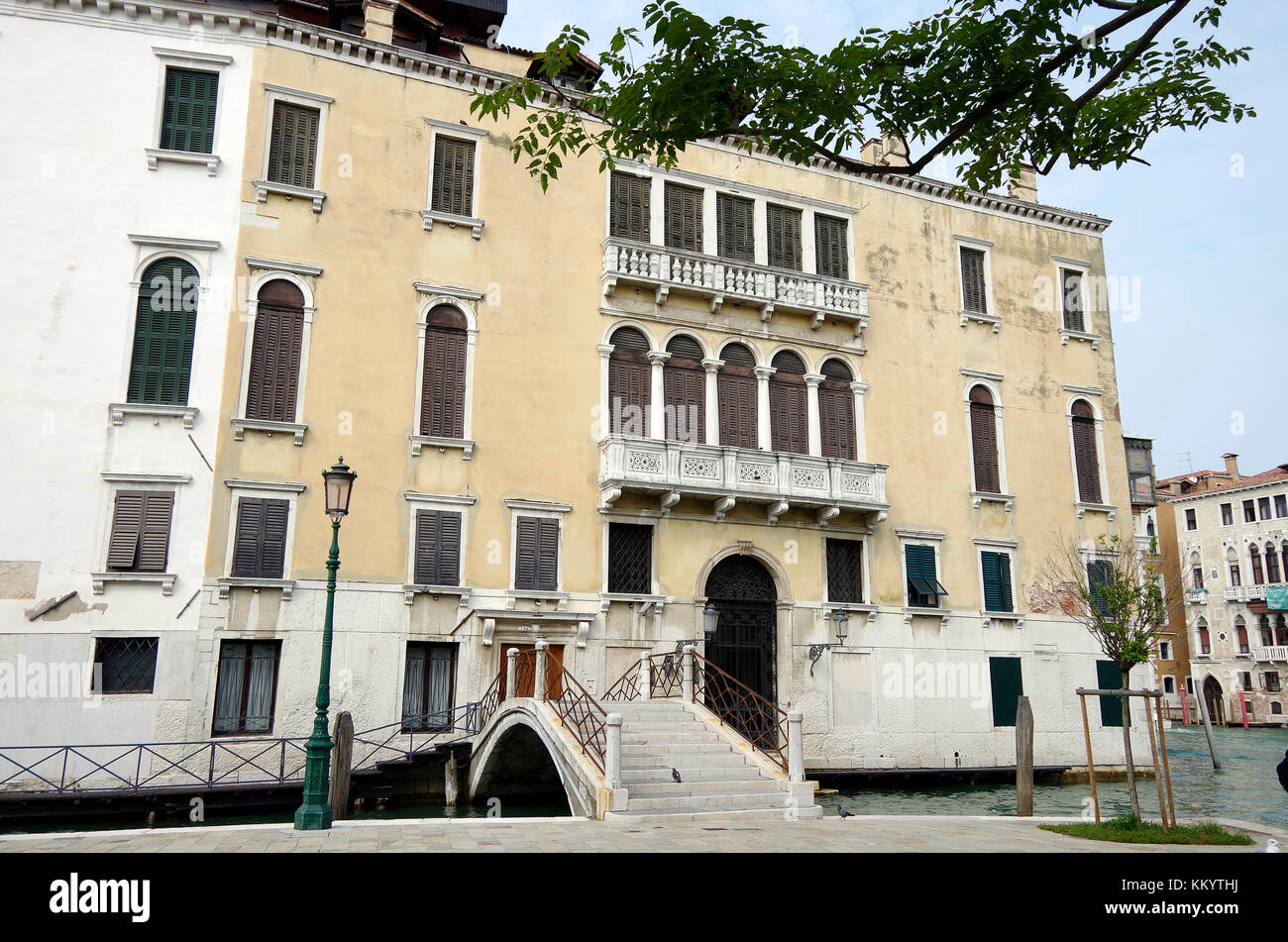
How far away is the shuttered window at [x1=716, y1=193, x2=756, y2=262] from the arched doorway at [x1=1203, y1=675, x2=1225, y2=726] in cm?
4887

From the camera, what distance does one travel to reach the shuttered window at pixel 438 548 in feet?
62.7

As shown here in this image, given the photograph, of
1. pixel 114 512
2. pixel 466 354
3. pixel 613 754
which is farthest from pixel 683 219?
pixel 613 754

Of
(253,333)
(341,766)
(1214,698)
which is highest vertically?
(253,333)

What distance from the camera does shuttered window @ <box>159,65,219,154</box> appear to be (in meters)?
19.1

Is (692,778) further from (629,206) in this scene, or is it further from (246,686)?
(629,206)

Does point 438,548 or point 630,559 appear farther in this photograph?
point 630,559

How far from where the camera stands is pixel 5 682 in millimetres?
16344

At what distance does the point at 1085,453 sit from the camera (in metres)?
26.6

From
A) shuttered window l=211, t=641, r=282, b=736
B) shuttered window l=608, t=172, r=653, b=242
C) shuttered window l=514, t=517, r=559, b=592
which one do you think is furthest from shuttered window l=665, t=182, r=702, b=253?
shuttered window l=211, t=641, r=282, b=736

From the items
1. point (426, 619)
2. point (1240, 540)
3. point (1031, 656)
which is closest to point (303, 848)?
point (426, 619)

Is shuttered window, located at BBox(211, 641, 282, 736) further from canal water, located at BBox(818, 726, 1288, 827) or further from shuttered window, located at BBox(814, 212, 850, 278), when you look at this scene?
shuttered window, located at BBox(814, 212, 850, 278)

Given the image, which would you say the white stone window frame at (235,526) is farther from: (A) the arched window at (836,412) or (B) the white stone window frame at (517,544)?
(A) the arched window at (836,412)

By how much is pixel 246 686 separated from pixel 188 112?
11.2 metres
